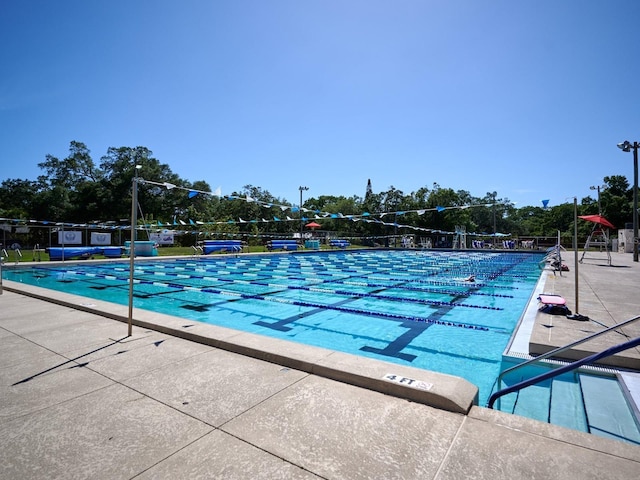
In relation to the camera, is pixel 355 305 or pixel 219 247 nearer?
pixel 355 305

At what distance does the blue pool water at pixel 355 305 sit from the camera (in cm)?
507

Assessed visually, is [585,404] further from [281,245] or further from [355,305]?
[281,245]

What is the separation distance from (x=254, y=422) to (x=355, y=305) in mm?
6003

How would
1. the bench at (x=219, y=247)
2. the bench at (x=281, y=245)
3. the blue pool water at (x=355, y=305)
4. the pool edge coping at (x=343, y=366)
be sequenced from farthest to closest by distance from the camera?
the bench at (x=281, y=245) < the bench at (x=219, y=247) < the blue pool water at (x=355, y=305) < the pool edge coping at (x=343, y=366)

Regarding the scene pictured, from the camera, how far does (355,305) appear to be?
7.97 m

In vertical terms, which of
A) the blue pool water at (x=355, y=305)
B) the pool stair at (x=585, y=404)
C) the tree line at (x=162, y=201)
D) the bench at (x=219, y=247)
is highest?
the tree line at (x=162, y=201)

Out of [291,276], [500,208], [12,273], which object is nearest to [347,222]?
[291,276]

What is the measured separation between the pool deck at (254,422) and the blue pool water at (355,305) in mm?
1817

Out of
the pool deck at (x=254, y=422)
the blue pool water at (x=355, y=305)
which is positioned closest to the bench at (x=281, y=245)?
the blue pool water at (x=355, y=305)

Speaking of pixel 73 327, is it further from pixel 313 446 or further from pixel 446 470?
pixel 446 470

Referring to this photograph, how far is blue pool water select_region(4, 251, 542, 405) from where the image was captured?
507cm

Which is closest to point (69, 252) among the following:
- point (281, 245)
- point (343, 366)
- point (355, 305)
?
point (281, 245)

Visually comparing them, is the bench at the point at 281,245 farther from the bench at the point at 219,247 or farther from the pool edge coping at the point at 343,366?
the pool edge coping at the point at 343,366

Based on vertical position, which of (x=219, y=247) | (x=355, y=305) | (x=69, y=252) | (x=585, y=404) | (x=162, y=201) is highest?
(x=162, y=201)
